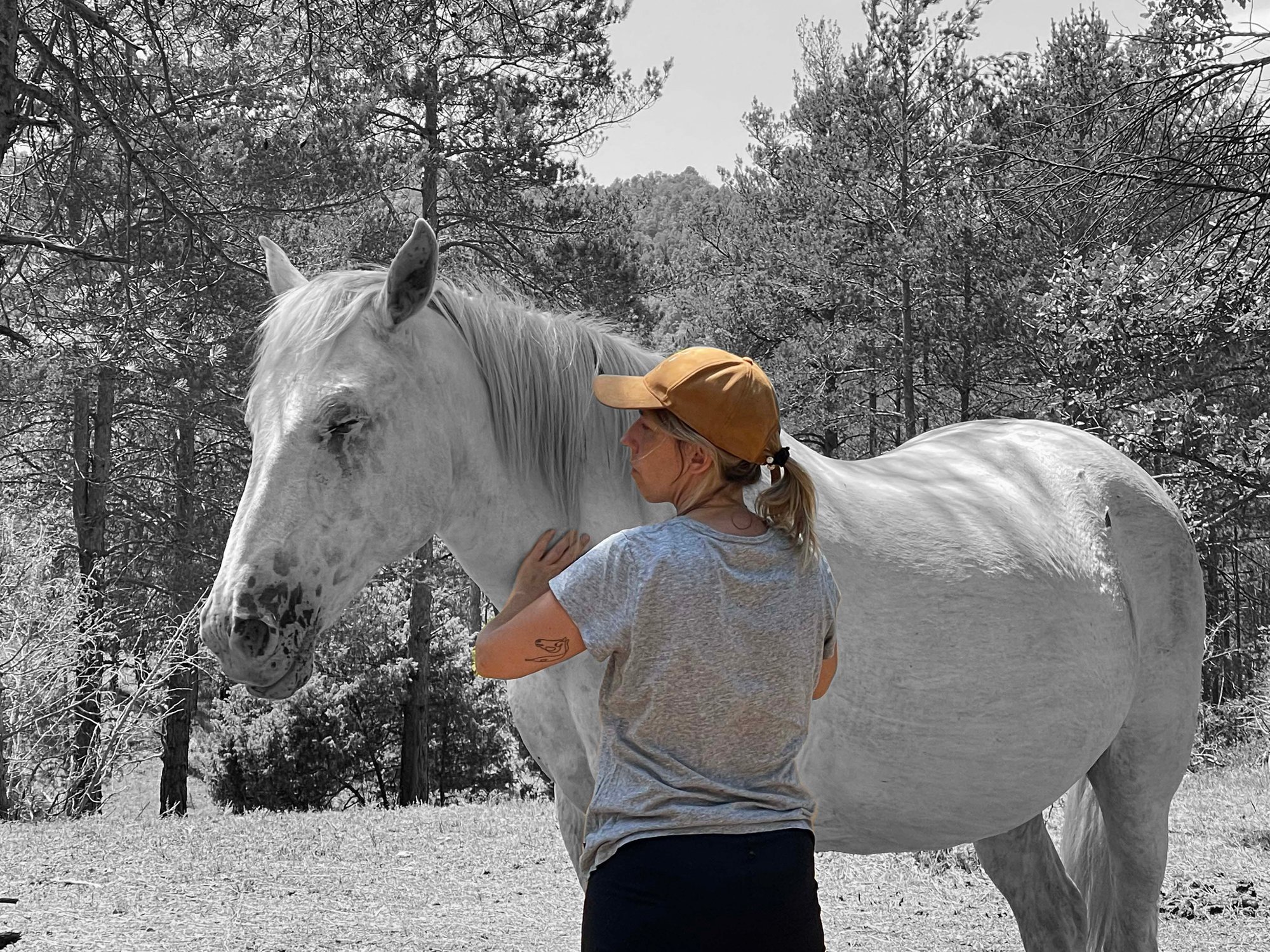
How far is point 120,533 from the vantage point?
593 inches

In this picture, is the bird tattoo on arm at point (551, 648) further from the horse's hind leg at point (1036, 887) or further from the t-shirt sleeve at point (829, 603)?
the horse's hind leg at point (1036, 887)

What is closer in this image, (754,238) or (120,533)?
(120,533)

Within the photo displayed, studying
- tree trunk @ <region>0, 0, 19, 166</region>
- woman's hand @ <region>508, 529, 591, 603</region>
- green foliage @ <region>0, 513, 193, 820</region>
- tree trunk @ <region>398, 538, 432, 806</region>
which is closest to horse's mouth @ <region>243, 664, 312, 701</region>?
woman's hand @ <region>508, 529, 591, 603</region>

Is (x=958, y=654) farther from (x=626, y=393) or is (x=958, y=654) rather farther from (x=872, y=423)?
(x=872, y=423)

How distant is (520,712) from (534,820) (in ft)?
21.2

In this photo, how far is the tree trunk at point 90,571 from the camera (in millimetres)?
10570

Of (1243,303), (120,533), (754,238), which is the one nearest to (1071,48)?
(754,238)

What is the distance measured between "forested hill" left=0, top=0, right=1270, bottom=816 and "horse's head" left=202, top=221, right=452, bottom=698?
9.55 feet

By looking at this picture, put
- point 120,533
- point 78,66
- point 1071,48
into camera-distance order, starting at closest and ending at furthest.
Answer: point 78,66 → point 120,533 → point 1071,48

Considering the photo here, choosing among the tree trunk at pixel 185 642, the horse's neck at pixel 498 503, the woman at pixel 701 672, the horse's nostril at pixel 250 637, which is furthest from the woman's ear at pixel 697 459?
the tree trunk at pixel 185 642

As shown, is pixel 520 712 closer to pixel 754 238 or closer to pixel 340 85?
pixel 340 85

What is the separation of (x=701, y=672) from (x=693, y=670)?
1 cm

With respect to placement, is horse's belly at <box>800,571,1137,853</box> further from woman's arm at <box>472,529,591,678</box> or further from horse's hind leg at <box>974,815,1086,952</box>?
woman's arm at <box>472,529,591,678</box>

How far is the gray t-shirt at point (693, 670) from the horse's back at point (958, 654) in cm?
96
